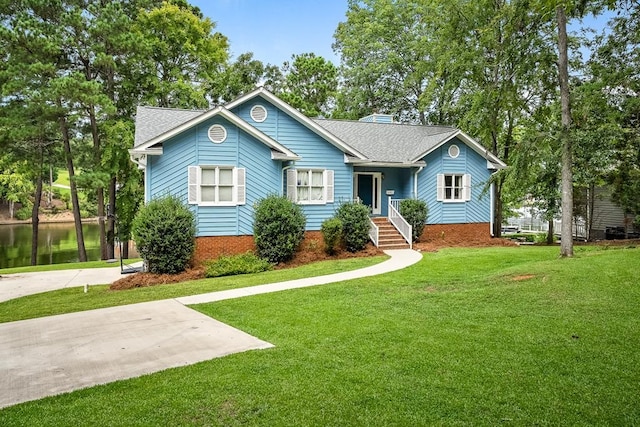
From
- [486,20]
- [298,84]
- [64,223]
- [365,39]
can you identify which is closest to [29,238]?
[64,223]

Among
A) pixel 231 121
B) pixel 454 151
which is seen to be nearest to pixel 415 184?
pixel 454 151

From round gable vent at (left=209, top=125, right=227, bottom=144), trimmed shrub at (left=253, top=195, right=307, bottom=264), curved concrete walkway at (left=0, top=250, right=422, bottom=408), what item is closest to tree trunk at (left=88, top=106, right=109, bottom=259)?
round gable vent at (left=209, top=125, right=227, bottom=144)

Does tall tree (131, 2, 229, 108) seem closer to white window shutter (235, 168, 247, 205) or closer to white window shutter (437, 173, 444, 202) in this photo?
white window shutter (235, 168, 247, 205)

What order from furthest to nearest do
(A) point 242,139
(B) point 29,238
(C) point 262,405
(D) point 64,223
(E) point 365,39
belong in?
(D) point 64,223, (B) point 29,238, (E) point 365,39, (A) point 242,139, (C) point 262,405

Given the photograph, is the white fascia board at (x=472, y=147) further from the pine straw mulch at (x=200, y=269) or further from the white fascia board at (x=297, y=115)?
the pine straw mulch at (x=200, y=269)

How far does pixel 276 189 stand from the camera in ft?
52.3

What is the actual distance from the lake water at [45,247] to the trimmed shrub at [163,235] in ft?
55.7

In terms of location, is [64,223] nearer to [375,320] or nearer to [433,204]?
[433,204]

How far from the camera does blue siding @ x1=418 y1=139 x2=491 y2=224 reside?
2002 cm

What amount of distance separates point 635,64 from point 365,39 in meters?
20.6

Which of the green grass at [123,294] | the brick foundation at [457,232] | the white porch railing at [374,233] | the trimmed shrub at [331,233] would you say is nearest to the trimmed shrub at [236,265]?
the green grass at [123,294]

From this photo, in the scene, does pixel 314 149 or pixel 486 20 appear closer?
pixel 314 149

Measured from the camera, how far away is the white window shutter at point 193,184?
48.0 feet

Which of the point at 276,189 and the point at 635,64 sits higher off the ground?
the point at 635,64
